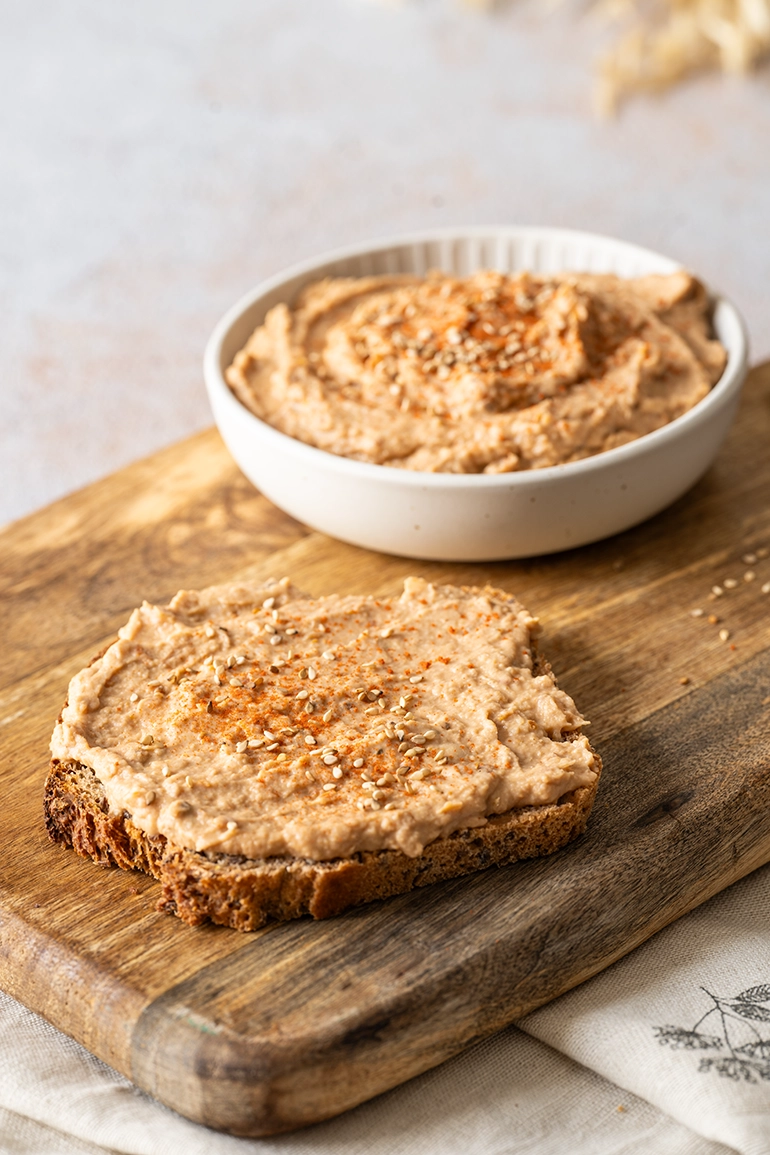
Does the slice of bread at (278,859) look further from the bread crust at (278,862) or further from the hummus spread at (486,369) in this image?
the hummus spread at (486,369)

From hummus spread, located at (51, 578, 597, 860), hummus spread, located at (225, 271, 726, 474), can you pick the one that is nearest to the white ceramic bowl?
hummus spread, located at (225, 271, 726, 474)

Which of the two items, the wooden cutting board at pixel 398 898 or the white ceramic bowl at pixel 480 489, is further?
the white ceramic bowl at pixel 480 489

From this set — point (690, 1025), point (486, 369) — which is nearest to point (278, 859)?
point (690, 1025)

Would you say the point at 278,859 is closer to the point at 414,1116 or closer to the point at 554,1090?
the point at 414,1116

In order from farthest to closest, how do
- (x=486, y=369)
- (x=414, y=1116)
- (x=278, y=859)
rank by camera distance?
(x=486, y=369) < (x=278, y=859) < (x=414, y=1116)

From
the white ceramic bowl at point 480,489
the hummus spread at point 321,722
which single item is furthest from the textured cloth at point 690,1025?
the white ceramic bowl at point 480,489
